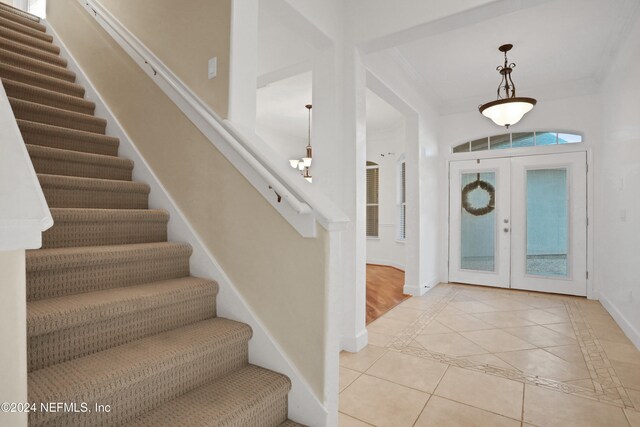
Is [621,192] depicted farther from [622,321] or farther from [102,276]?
[102,276]

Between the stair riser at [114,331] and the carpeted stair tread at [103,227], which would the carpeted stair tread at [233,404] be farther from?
the carpeted stair tread at [103,227]

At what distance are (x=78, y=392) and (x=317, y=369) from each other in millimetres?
894

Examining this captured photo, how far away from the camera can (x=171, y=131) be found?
2.21 metres

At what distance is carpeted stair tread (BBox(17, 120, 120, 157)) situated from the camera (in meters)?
2.12

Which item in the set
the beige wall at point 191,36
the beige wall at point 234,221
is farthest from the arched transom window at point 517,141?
the beige wall at point 234,221

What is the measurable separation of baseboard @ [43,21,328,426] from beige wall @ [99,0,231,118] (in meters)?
0.67

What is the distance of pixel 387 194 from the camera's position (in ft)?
24.4

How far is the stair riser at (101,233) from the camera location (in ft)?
5.58

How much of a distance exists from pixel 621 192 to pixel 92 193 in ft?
15.8

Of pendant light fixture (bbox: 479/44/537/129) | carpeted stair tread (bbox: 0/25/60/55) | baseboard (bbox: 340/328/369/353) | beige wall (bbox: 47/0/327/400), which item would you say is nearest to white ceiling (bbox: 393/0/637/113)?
pendant light fixture (bbox: 479/44/537/129)

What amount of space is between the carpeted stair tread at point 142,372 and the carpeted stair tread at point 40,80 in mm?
2364

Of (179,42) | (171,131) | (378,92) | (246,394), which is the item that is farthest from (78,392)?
(378,92)

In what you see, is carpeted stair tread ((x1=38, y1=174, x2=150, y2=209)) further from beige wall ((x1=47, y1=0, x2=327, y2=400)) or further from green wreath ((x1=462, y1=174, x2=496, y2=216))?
green wreath ((x1=462, y1=174, x2=496, y2=216))

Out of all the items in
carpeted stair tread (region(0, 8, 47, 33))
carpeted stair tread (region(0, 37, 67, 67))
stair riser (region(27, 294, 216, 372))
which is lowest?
stair riser (region(27, 294, 216, 372))
